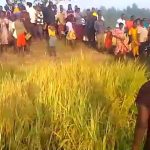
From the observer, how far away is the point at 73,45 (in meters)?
19.0

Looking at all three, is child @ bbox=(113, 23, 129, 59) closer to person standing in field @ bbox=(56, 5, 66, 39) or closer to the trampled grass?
person standing in field @ bbox=(56, 5, 66, 39)

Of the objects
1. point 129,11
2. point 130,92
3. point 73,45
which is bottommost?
point 129,11

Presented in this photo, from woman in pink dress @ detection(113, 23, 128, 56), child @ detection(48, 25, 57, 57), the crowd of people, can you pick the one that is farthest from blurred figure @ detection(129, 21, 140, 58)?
child @ detection(48, 25, 57, 57)

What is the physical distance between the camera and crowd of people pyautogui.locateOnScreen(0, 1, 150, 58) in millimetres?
16328

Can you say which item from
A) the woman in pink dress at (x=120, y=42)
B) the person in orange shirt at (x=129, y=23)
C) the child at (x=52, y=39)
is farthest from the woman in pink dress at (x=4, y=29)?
the person in orange shirt at (x=129, y=23)

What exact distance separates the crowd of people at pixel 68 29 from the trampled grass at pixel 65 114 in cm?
837

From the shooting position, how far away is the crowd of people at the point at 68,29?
643 inches

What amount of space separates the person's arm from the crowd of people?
1207 centimetres

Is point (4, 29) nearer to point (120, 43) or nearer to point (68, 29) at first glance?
point (68, 29)

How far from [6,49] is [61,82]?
10.1 meters

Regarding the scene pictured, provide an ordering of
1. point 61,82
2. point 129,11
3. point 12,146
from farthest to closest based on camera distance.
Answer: point 129,11 → point 61,82 → point 12,146

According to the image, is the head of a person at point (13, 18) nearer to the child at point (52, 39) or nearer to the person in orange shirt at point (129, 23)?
the child at point (52, 39)

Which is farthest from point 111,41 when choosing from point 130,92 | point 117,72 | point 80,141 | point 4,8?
point 80,141

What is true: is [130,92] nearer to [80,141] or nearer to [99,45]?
[80,141]
